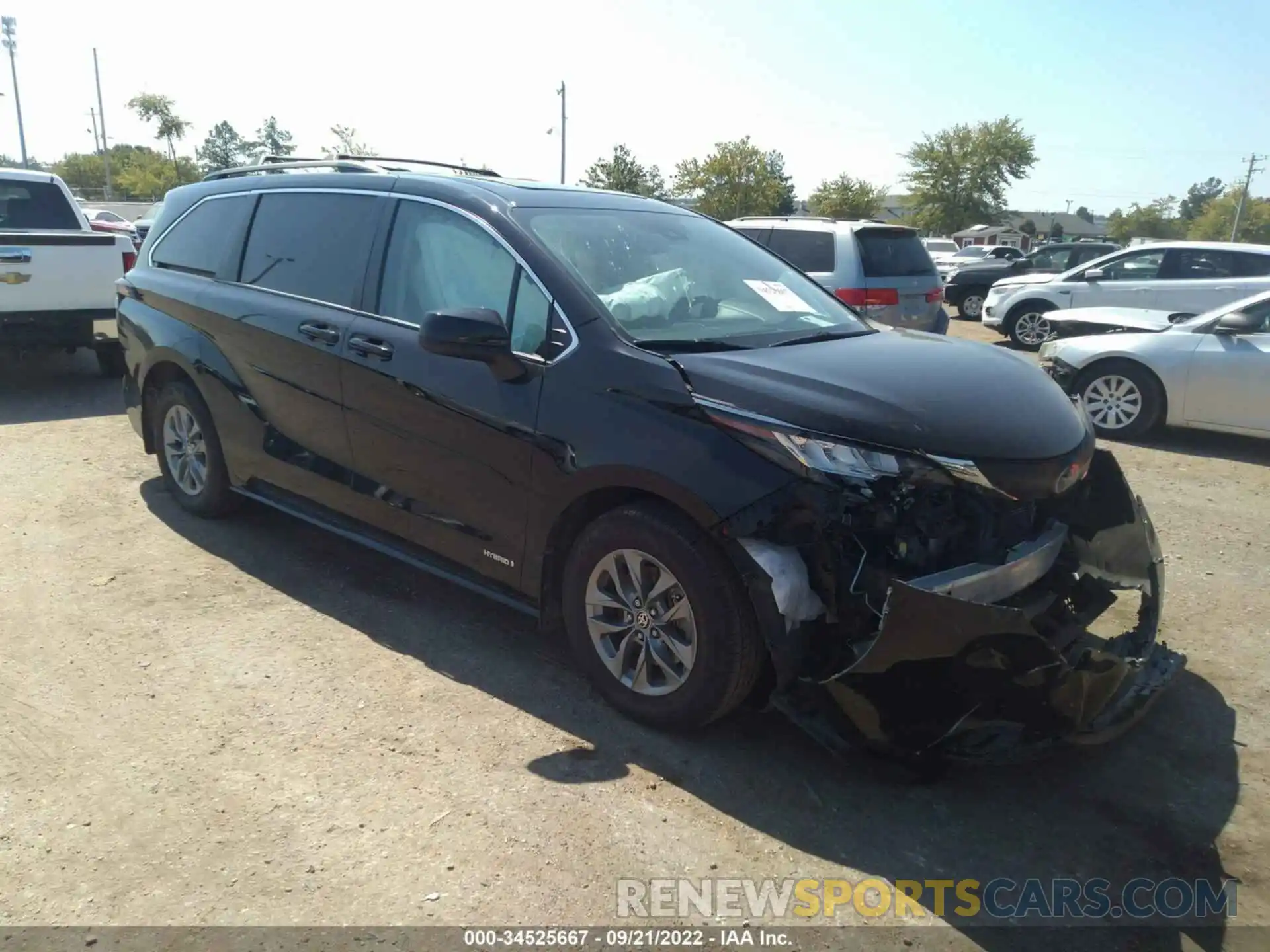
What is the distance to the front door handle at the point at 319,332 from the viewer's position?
4.21 metres

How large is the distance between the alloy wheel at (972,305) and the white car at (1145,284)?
5.01 metres

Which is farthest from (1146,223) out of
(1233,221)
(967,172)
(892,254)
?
(892,254)

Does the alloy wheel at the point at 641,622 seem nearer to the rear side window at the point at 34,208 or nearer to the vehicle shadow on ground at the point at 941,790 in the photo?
the vehicle shadow on ground at the point at 941,790

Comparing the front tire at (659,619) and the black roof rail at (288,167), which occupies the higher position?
the black roof rail at (288,167)

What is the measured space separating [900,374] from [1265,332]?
6.13 m

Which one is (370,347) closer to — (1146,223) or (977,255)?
(977,255)

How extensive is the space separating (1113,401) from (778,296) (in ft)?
18.4

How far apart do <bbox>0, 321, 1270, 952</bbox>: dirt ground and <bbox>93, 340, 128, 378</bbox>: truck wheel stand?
5.21 m

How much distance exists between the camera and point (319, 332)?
4281 millimetres

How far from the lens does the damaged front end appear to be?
9.02 feet

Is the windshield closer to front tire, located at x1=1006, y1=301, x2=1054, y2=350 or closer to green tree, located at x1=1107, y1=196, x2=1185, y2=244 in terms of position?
front tire, located at x1=1006, y1=301, x2=1054, y2=350

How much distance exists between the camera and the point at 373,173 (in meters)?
4.40

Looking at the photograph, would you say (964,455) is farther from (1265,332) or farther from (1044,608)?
(1265,332)

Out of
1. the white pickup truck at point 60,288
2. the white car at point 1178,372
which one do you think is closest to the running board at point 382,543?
the white pickup truck at point 60,288
